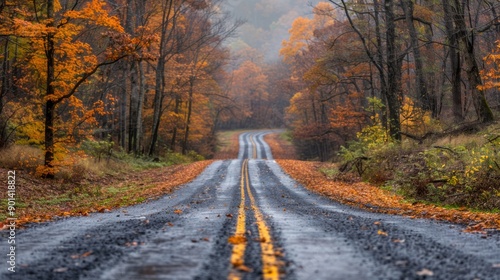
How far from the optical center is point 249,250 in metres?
5.02

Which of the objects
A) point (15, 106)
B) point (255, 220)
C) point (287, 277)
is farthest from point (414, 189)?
point (15, 106)

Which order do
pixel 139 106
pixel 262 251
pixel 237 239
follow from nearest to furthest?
1. pixel 262 251
2. pixel 237 239
3. pixel 139 106

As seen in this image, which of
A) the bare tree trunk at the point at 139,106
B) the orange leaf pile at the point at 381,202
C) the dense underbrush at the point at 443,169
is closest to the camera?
the orange leaf pile at the point at 381,202

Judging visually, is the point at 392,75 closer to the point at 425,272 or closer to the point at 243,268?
the point at 425,272

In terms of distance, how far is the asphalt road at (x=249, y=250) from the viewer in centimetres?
415

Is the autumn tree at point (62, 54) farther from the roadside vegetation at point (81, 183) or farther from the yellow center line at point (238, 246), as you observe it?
the yellow center line at point (238, 246)

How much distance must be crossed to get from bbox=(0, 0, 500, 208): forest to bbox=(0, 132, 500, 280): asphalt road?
6.29m

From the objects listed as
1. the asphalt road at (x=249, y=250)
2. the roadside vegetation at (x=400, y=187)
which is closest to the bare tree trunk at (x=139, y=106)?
the roadside vegetation at (x=400, y=187)

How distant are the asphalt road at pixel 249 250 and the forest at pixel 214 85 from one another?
6.29 metres

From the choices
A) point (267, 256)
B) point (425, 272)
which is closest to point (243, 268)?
point (267, 256)

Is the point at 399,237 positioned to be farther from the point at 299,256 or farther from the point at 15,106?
the point at 15,106

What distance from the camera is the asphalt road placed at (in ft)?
13.6

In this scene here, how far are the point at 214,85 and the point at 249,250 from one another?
3734 cm

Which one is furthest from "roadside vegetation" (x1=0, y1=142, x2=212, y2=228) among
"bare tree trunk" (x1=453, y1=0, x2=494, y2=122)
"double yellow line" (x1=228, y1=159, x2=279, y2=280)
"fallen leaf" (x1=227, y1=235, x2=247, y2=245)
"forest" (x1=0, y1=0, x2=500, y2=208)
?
"bare tree trunk" (x1=453, y1=0, x2=494, y2=122)
